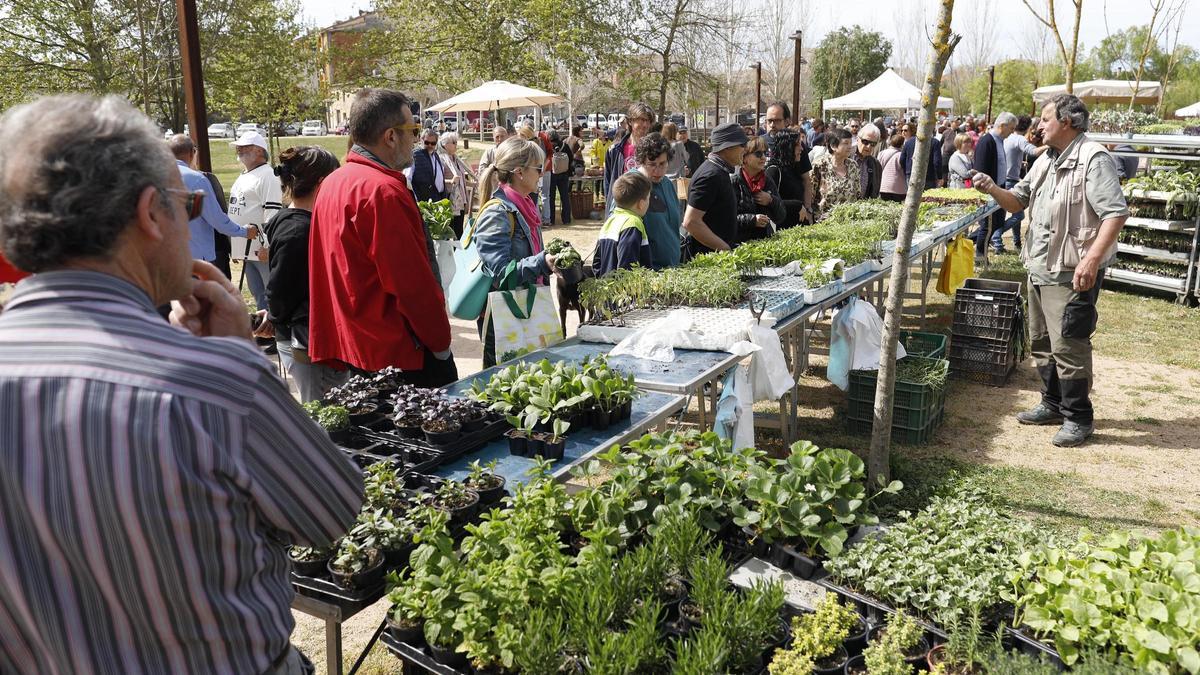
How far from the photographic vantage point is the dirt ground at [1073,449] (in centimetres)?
455

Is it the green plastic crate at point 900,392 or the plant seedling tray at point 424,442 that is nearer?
the plant seedling tray at point 424,442

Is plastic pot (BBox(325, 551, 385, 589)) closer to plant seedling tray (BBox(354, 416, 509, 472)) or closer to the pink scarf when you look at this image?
plant seedling tray (BBox(354, 416, 509, 472))

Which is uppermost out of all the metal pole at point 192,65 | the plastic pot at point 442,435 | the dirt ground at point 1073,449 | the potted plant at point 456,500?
the metal pole at point 192,65

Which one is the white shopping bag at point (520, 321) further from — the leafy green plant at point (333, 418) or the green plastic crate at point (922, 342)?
the green plastic crate at point (922, 342)

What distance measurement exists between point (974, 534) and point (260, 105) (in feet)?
62.3

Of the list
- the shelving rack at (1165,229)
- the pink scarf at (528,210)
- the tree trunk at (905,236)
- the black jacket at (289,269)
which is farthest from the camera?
the shelving rack at (1165,229)

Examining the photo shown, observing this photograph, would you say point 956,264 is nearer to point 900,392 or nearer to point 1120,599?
point 900,392

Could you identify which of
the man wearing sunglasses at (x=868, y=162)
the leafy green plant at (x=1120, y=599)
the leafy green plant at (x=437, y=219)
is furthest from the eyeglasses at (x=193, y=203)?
the man wearing sunglasses at (x=868, y=162)

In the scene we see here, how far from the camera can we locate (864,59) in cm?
4909

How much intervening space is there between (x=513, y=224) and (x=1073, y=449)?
13.0 ft

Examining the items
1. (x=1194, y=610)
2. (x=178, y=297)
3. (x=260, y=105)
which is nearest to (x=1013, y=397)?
(x=1194, y=610)

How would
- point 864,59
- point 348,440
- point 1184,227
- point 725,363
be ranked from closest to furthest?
point 348,440 → point 725,363 → point 1184,227 → point 864,59

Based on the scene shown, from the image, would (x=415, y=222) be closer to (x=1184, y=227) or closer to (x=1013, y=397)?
(x=1013, y=397)

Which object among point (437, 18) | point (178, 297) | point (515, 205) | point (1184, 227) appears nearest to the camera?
point (178, 297)
